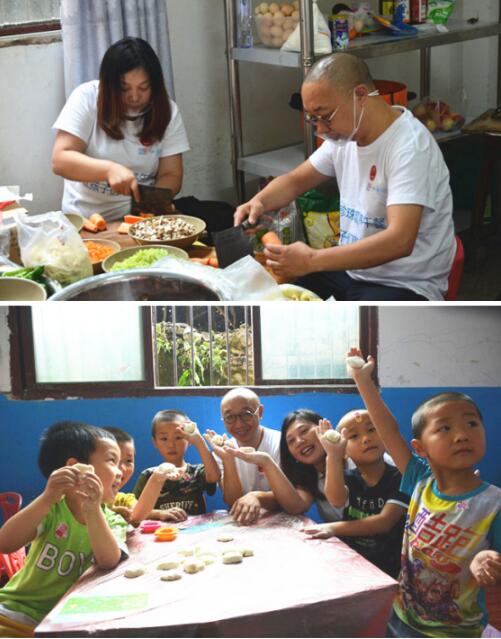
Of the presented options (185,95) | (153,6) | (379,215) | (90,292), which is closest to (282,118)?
(185,95)

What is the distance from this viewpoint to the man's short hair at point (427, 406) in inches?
54.5

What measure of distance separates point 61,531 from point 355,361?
548 millimetres

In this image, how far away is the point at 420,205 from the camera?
253cm

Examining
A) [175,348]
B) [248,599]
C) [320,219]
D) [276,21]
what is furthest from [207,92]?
[248,599]

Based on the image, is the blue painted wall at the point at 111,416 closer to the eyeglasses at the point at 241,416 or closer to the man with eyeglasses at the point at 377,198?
the eyeglasses at the point at 241,416

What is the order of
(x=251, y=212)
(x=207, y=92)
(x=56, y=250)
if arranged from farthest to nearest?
1. (x=207, y=92)
2. (x=251, y=212)
3. (x=56, y=250)

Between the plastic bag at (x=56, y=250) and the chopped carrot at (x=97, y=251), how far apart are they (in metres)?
0.14

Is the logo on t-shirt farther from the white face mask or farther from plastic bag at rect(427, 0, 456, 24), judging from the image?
plastic bag at rect(427, 0, 456, 24)

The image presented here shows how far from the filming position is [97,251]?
103 inches

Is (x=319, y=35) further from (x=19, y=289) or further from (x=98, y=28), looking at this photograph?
(x=19, y=289)

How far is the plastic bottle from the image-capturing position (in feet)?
14.1

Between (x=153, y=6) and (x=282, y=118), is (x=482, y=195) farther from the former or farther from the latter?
(x=153, y=6)

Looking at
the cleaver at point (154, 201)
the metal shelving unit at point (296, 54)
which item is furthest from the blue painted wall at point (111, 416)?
the metal shelving unit at point (296, 54)

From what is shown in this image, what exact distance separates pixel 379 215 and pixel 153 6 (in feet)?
6.69
